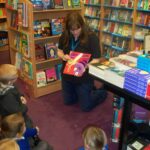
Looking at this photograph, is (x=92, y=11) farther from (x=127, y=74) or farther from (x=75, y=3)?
(x=127, y=74)

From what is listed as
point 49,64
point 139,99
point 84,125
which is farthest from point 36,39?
point 139,99

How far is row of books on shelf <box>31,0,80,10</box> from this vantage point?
2905 millimetres

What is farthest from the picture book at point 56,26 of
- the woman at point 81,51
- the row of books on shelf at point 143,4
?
the row of books on shelf at point 143,4

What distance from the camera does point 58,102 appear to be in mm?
3068

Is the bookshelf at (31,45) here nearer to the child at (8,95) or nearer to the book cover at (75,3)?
the book cover at (75,3)

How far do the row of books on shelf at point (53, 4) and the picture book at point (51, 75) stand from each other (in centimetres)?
84

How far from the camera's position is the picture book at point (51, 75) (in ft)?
10.7

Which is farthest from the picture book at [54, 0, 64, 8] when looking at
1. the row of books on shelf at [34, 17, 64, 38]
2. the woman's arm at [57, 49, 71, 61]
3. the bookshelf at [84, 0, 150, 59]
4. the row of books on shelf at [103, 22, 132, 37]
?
the row of books on shelf at [103, 22, 132, 37]

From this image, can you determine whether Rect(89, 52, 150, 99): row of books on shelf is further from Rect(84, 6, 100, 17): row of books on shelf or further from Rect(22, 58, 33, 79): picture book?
Rect(84, 6, 100, 17): row of books on shelf

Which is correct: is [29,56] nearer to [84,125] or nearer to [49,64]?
[49,64]

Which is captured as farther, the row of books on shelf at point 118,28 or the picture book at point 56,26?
the row of books on shelf at point 118,28

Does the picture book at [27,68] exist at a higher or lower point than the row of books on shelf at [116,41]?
lower

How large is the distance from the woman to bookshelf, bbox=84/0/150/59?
138 cm

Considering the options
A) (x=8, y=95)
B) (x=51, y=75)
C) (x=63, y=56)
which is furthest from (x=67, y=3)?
(x=8, y=95)
